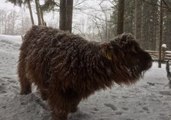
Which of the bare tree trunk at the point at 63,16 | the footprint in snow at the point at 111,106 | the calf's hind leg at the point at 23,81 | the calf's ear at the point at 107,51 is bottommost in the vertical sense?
the footprint in snow at the point at 111,106

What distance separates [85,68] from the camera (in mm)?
4285

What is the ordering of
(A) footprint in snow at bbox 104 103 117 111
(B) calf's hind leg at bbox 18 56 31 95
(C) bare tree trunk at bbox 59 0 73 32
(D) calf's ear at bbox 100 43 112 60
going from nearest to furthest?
(D) calf's ear at bbox 100 43 112 60 < (A) footprint in snow at bbox 104 103 117 111 < (B) calf's hind leg at bbox 18 56 31 95 < (C) bare tree trunk at bbox 59 0 73 32

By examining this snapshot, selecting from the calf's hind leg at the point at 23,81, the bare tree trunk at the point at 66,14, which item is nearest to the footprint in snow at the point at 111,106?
the calf's hind leg at the point at 23,81

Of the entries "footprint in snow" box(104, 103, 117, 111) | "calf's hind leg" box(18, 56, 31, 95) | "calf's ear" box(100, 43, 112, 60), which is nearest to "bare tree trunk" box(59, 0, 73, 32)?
"calf's hind leg" box(18, 56, 31, 95)

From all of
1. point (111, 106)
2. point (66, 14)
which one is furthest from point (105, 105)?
point (66, 14)

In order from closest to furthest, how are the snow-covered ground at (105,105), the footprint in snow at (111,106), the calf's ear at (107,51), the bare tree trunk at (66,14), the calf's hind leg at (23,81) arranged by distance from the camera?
the calf's ear at (107,51) < the snow-covered ground at (105,105) < the footprint in snow at (111,106) < the calf's hind leg at (23,81) < the bare tree trunk at (66,14)

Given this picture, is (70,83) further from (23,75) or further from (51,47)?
(23,75)

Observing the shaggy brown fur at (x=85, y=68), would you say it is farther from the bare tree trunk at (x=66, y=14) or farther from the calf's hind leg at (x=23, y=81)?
the bare tree trunk at (x=66, y=14)

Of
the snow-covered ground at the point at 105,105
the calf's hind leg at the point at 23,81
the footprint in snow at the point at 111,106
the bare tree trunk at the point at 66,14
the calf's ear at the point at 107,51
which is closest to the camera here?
the calf's ear at the point at 107,51

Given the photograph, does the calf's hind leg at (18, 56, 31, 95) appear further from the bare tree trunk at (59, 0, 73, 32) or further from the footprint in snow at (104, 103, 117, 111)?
the bare tree trunk at (59, 0, 73, 32)

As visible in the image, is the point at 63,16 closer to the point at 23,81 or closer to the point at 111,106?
the point at 23,81

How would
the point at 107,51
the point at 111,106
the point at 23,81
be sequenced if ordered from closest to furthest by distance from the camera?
the point at 107,51
the point at 111,106
the point at 23,81

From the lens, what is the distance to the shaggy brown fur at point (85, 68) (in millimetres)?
4242

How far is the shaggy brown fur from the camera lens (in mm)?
4242
